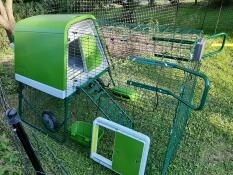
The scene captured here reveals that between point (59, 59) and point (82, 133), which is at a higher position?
point (59, 59)

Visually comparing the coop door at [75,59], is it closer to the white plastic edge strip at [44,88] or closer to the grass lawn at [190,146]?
the white plastic edge strip at [44,88]

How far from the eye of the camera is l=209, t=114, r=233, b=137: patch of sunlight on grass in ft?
13.5

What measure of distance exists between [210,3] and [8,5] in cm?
1159

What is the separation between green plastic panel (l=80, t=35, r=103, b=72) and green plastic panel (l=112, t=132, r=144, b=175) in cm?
138

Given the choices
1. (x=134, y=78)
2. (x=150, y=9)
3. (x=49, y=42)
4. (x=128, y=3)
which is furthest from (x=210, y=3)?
(x=49, y=42)

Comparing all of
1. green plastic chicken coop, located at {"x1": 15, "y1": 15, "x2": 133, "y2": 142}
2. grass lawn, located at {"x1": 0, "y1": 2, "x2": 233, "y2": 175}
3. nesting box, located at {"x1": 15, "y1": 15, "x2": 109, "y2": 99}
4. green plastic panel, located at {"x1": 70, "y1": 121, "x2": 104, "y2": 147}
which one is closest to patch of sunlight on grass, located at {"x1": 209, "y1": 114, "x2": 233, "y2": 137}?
grass lawn, located at {"x1": 0, "y1": 2, "x2": 233, "y2": 175}

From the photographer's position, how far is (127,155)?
2.94 m

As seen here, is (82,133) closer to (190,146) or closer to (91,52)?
(91,52)

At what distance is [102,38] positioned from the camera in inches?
162

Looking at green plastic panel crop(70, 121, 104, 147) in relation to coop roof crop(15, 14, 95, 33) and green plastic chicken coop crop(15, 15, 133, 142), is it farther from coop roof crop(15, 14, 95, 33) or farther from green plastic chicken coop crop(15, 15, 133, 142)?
coop roof crop(15, 14, 95, 33)

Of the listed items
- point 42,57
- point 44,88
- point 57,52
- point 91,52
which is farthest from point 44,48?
point 91,52

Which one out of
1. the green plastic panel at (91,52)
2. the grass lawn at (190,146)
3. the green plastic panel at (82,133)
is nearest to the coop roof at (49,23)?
the green plastic panel at (91,52)

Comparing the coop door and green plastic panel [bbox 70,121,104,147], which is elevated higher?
the coop door

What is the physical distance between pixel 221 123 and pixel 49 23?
10.1ft
